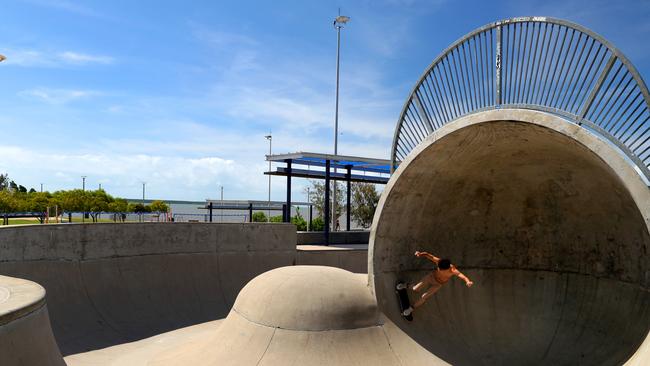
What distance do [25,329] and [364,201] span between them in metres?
44.7

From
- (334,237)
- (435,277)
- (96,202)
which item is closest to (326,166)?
(334,237)

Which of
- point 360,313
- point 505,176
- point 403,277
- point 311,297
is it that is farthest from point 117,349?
point 505,176

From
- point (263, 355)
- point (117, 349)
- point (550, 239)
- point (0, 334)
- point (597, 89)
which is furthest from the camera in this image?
point (550, 239)

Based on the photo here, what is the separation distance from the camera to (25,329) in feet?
19.7

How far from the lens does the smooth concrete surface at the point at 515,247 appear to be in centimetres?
933

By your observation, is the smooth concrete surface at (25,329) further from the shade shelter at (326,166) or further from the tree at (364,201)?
the tree at (364,201)

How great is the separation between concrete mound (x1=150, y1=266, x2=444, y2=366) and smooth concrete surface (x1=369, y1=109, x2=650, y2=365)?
1.84 ft

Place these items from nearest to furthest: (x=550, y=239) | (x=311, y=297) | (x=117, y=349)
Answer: (x=311, y=297), (x=117, y=349), (x=550, y=239)

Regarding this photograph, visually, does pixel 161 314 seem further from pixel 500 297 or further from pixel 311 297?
pixel 500 297

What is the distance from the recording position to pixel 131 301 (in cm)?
1297

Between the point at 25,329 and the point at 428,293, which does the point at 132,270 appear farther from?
the point at 428,293

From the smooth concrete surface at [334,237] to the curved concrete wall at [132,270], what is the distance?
6.40 meters

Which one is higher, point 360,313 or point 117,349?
point 360,313

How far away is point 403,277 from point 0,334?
771 centimetres
